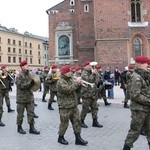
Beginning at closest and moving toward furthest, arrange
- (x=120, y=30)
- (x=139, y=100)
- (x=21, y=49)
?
(x=139, y=100)
(x=120, y=30)
(x=21, y=49)

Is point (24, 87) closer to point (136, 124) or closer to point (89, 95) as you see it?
point (89, 95)

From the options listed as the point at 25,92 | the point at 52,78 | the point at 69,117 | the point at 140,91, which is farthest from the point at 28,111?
the point at 52,78

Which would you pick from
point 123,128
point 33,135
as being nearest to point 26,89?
point 33,135

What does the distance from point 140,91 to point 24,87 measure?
3541 mm

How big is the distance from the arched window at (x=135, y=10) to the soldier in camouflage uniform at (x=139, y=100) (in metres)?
26.2

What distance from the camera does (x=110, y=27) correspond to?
3083cm

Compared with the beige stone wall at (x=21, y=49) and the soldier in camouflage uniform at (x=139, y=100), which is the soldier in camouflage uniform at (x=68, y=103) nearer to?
the soldier in camouflage uniform at (x=139, y=100)

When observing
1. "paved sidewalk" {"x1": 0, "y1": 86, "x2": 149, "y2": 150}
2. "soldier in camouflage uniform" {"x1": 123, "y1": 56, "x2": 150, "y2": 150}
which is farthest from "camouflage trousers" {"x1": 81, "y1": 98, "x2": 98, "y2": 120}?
"soldier in camouflage uniform" {"x1": 123, "y1": 56, "x2": 150, "y2": 150}

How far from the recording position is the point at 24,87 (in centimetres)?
877

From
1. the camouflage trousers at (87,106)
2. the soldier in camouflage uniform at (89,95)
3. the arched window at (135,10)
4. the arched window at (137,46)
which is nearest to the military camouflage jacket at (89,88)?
the soldier in camouflage uniform at (89,95)

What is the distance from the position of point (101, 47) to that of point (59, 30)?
10.9 meters

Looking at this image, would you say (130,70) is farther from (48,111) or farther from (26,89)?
(26,89)

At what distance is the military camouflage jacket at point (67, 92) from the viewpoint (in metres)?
7.59

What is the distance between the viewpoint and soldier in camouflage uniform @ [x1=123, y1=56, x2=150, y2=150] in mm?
6285
